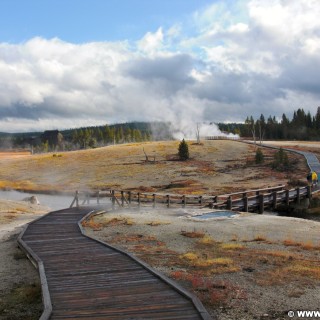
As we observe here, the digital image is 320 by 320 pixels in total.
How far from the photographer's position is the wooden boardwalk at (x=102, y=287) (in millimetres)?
9113

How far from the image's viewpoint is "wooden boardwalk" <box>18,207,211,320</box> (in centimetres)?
911

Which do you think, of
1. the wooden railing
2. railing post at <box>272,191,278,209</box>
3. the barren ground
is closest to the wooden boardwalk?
the barren ground

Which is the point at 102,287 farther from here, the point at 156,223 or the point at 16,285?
the point at 156,223

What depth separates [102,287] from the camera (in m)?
11.0

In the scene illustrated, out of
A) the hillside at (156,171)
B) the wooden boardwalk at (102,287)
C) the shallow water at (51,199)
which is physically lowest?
the shallow water at (51,199)

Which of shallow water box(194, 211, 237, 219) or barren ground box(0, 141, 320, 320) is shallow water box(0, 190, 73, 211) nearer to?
barren ground box(0, 141, 320, 320)

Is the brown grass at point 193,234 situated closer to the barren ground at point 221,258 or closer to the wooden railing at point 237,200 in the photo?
the barren ground at point 221,258

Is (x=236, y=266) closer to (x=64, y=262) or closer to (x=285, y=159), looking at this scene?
(x=64, y=262)

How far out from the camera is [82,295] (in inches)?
407

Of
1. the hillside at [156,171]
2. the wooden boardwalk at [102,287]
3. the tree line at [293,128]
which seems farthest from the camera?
the tree line at [293,128]

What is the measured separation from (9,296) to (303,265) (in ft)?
32.3

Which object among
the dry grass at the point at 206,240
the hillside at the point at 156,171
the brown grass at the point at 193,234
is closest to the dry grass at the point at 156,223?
the brown grass at the point at 193,234

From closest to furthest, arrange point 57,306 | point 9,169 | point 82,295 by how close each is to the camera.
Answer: point 57,306 < point 82,295 < point 9,169

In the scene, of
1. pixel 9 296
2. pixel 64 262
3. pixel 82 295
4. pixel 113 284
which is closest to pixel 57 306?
pixel 82 295
